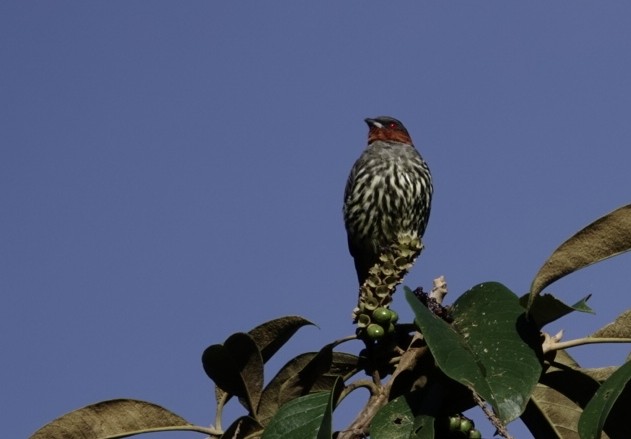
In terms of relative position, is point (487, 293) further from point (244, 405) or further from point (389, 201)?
point (389, 201)

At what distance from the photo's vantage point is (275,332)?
357 centimetres

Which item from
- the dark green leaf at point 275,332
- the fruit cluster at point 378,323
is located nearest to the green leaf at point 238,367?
the dark green leaf at point 275,332

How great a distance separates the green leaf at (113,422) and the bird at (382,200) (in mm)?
5603

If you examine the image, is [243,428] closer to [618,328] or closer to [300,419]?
[300,419]

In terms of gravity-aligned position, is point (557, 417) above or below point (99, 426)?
below

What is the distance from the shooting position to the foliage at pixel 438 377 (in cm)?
274

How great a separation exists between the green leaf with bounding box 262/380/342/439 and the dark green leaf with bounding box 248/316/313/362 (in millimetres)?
475

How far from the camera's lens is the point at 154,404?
11.1ft

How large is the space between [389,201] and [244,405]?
5.80 meters

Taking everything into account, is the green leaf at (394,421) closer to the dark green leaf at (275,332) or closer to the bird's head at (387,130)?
the dark green leaf at (275,332)

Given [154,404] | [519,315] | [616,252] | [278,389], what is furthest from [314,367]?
[616,252]

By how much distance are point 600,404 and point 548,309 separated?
44 cm

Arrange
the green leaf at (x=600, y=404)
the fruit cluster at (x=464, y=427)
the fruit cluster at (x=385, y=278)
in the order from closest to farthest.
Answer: the green leaf at (x=600, y=404) < the fruit cluster at (x=464, y=427) < the fruit cluster at (x=385, y=278)

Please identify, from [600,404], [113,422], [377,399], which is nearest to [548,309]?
[600,404]
